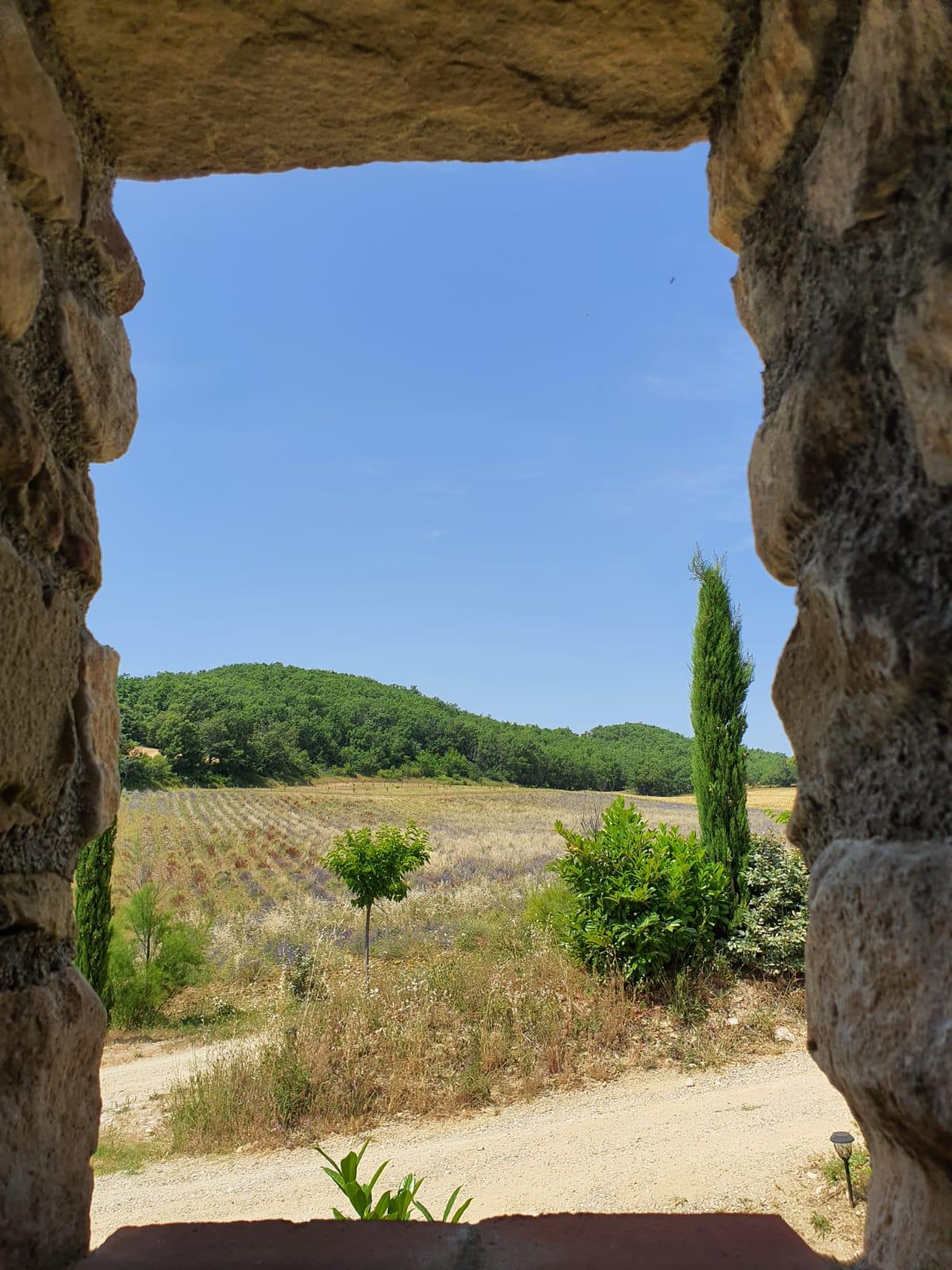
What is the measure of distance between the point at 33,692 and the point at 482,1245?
899 mm

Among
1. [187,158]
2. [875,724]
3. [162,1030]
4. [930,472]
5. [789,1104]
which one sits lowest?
[162,1030]

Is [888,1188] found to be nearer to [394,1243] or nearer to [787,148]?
[394,1243]

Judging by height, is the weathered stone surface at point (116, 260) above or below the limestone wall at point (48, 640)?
above

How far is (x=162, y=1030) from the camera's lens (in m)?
9.29

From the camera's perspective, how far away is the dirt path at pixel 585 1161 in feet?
13.9

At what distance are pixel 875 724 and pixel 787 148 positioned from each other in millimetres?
742

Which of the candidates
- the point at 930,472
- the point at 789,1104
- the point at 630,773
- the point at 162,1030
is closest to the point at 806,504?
the point at 930,472

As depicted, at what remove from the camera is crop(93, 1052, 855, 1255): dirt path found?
4.23 metres

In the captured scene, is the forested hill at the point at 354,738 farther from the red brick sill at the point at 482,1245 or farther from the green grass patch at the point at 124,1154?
the red brick sill at the point at 482,1245

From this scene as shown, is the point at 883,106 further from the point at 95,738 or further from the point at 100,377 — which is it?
the point at 95,738

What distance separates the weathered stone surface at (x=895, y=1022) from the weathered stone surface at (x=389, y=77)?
107 centimetres

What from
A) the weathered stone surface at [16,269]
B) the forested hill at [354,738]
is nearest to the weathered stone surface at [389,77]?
the weathered stone surface at [16,269]

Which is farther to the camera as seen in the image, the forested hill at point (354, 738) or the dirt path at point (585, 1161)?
the forested hill at point (354, 738)

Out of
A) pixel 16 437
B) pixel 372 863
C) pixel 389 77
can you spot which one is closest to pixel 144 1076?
pixel 372 863
